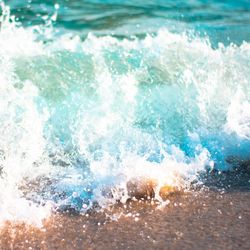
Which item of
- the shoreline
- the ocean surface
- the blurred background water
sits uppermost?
the blurred background water

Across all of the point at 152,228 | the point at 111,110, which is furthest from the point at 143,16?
the point at 152,228

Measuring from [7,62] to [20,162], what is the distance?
213 cm

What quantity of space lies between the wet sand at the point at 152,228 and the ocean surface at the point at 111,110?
10 centimetres

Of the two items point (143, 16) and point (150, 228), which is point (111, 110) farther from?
point (143, 16)

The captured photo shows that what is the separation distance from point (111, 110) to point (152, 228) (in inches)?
64.6

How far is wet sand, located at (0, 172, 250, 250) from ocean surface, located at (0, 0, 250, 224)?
0.34 feet

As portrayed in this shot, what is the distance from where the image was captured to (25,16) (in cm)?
751

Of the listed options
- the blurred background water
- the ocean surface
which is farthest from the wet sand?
the blurred background water

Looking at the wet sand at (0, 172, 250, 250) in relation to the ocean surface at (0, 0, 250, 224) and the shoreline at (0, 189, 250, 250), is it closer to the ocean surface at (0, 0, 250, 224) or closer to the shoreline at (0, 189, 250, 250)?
the shoreline at (0, 189, 250, 250)

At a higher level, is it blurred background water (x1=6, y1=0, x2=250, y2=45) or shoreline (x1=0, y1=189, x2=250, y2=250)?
blurred background water (x1=6, y1=0, x2=250, y2=45)

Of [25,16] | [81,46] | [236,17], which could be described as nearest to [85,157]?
→ [81,46]

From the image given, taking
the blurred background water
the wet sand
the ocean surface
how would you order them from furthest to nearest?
the blurred background water, the ocean surface, the wet sand

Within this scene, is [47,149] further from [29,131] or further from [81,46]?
[81,46]

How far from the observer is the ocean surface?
2586mm
